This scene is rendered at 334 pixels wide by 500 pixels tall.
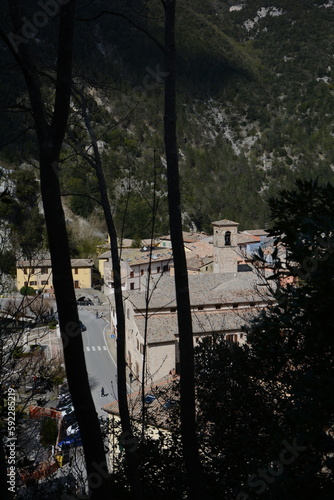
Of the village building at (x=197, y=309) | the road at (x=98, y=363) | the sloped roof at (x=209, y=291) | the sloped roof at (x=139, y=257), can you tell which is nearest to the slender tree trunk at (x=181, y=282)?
the village building at (x=197, y=309)

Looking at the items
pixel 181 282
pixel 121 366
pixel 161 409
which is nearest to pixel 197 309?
pixel 161 409

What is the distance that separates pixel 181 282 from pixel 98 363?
1811 centimetres

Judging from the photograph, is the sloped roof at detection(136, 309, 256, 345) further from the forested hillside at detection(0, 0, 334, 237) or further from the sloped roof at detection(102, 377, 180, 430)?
the forested hillside at detection(0, 0, 334, 237)

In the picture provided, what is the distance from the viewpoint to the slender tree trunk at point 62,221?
2.86 meters

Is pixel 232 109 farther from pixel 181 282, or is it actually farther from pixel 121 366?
pixel 181 282

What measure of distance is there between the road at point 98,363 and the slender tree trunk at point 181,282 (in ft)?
35.1

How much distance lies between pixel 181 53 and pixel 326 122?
87.3 ft

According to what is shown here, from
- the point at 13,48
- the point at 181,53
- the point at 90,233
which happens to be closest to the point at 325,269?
the point at 13,48

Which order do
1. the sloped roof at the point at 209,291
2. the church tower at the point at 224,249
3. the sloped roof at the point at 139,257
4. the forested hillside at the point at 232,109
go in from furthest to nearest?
the forested hillside at the point at 232,109
the sloped roof at the point at 139,257
the church tower at the point at 224,249
the sloped roof at the point at 209,291

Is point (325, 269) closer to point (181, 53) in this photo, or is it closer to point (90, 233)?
point (90, 233)

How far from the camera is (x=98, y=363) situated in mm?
21109

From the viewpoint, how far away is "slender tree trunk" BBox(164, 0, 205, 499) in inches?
146

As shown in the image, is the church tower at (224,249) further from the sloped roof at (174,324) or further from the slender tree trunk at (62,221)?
the slender tree trunk at (62,221)

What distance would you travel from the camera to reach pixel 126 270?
29.7 m
